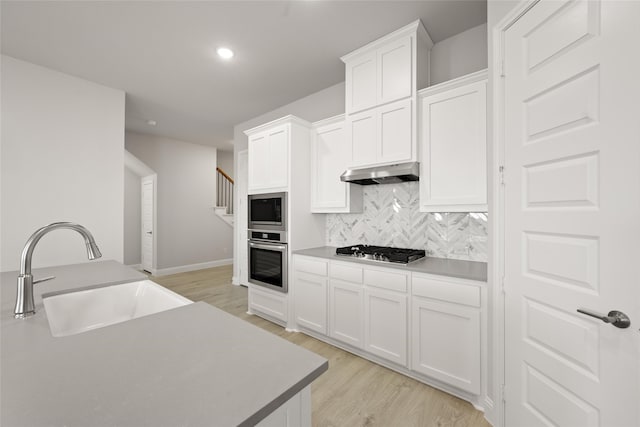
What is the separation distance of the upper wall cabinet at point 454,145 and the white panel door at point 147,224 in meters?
5.42

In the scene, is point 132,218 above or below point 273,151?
below

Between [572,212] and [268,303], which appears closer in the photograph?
[572,212]

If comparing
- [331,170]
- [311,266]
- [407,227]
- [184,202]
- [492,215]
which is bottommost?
[311,266]

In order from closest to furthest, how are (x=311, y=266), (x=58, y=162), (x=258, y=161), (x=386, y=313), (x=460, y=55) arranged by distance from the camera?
(x=386, y=313) → (x=460, y=55) → (x=311, y=266) → (x=58, y=162) → (x=258, y=161)

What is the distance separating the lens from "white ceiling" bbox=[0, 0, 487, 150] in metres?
2.10

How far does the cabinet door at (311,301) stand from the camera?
2.66 metres

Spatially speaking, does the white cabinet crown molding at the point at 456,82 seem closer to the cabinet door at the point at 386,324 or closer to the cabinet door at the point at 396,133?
the cabinet door at the point at 396,133

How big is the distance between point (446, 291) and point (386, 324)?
0.59 m

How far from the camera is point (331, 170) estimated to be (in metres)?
2.97

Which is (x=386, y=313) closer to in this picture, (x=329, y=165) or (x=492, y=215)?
(x=492, y=215)

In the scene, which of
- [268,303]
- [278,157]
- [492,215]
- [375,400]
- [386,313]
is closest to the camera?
[492,215]

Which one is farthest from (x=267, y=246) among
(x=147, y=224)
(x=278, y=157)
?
(x=147, y=224)

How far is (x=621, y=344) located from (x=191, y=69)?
152 inches

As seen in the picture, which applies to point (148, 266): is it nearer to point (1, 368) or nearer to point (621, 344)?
point (1, 368)
